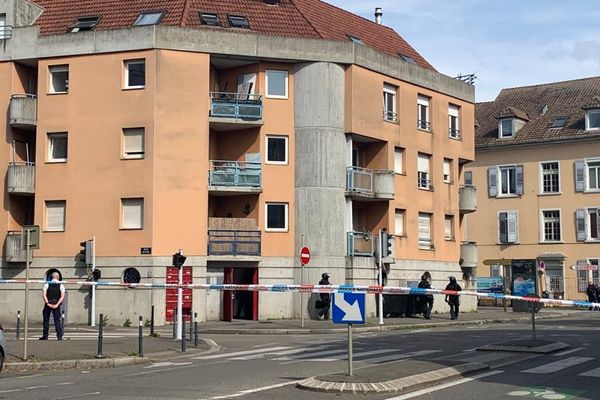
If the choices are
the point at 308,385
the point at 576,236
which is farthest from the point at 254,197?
the point at 576,236

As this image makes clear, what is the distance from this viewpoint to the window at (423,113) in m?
40.9

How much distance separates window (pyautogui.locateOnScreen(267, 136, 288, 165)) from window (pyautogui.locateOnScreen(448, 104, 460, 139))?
36.3 feet

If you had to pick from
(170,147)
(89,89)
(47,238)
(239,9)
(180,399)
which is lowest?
(180,399)

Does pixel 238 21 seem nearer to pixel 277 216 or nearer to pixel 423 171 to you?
pixel 277 216

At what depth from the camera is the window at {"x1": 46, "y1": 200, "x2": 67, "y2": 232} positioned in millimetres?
34438

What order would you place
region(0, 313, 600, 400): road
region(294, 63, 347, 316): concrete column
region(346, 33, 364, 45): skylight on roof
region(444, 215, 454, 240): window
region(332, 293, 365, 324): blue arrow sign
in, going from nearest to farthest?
region(0, 313, 600, 400): road, region(332, 293, 365, 324): blue arrow sign, region(294, 63, 347, 316): concrete column, region(346, 33, 364, 45): skylight on roof, region(444, 215, 454, 240): window

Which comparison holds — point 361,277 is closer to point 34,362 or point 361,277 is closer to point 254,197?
point 254,197

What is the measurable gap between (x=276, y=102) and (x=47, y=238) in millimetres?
10427

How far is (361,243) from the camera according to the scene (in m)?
37.0

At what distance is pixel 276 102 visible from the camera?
3566 centimetres

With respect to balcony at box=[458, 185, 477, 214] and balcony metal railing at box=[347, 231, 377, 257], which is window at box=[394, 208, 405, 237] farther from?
balcony at box=[458, 185, 477, 214]

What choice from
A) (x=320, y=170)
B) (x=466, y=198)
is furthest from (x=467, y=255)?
(x=320, y=170)

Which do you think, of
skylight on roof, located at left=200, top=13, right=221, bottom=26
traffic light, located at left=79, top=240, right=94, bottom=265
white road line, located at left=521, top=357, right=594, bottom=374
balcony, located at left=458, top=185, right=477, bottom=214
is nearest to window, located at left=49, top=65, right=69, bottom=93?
skylight on roof, located at left=200, top=13, right=221, bottom=26

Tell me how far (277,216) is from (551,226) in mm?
28373
